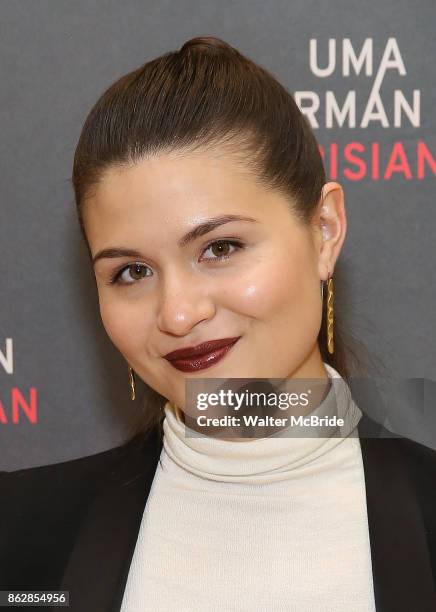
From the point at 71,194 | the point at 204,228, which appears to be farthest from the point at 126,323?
the point at 71,194

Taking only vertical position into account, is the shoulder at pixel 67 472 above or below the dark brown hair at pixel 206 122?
below

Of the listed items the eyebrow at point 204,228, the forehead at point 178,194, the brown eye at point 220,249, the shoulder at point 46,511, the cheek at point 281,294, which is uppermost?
the forehead at point 178,194

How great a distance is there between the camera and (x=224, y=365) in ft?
3.43

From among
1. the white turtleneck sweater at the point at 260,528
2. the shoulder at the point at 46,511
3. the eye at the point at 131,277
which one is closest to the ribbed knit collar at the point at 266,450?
→ the white turtleneck sweater at the point at 260,528

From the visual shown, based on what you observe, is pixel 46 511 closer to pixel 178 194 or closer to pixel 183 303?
pixel 183 303

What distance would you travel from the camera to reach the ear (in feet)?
3.67

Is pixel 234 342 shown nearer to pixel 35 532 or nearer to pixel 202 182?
pixel 202 182

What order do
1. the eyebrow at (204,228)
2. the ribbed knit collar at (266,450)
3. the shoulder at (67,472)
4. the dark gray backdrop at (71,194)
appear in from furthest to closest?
the dark gray backdrop at (71,194) → the shoulder at (67,472) → the ribbed knit collar at (266,450) → the eyebrow at (204,228)

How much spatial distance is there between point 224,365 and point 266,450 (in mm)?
144

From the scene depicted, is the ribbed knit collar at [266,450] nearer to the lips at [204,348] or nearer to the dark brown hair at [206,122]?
the lips at [204,348]

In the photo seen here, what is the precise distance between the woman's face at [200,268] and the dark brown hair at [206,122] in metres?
0.02

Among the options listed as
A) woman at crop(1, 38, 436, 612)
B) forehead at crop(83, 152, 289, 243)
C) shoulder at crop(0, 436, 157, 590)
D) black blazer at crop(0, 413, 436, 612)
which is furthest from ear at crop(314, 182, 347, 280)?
shoulder at crop(0, 436, 157, 590)

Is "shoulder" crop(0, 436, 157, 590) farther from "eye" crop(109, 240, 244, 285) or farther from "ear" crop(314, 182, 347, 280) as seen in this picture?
"ear" crop(314, 182, 347, 280)

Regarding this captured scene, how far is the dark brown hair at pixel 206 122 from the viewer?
3.37 ft
